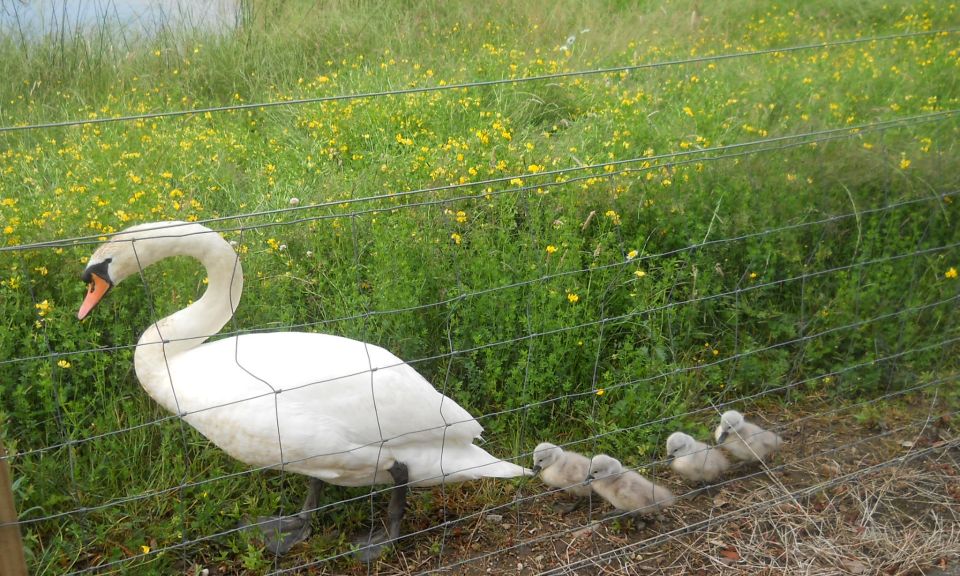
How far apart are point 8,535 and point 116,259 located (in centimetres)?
114

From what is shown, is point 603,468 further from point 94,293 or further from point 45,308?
point 45,308

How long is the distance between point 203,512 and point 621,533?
1.54 metres

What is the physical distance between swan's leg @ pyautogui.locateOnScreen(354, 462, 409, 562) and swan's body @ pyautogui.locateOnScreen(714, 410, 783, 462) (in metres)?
1.31

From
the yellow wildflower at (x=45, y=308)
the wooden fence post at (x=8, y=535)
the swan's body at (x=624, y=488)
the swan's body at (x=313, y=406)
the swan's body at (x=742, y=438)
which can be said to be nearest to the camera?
the wooden fence post at (x=8, y=535)

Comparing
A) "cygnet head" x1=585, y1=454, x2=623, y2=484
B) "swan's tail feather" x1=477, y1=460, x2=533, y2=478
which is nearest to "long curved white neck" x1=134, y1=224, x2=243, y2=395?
"swan's tail feather" x1=477, y1=460, x2=533, y2=478

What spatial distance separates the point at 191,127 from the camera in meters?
5.88

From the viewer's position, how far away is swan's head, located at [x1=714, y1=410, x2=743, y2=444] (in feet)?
11.8

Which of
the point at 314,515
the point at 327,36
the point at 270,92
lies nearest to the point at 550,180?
the point at 314,515

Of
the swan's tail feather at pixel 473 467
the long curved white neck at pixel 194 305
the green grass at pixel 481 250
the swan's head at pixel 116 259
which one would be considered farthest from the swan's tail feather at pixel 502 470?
the swan's head at pixel 116 259

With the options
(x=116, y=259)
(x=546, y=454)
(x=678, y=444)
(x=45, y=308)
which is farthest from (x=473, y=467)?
(x=45, y=308)

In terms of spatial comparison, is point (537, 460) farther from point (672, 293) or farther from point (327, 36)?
point (327, 36)

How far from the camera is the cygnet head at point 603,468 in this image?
10.8 feet

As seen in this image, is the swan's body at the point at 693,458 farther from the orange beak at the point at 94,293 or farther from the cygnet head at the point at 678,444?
the orange beak at the point at 94,293

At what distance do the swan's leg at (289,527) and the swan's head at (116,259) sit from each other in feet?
3.23
